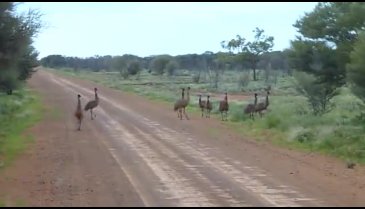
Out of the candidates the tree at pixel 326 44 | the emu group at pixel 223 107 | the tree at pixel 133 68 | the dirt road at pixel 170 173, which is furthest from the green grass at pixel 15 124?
the tree at pixel 133 68

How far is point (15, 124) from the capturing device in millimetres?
27047

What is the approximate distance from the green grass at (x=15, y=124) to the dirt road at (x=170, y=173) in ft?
1.66

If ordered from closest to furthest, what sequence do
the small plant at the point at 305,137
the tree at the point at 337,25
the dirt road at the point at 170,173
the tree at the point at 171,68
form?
1. the dirt road at the point at 170,173
2. the small plant at the point at 305,137
3. the tree at the point at 337,25
4. the tree at the point at 171,68

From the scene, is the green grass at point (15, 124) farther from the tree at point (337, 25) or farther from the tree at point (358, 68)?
the tree at point (337, 25)

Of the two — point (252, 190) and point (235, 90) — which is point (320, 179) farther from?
point (235, 90)

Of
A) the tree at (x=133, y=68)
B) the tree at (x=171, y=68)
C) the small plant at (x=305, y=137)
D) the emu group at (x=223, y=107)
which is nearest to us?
the small plant at (x=305, y=137)

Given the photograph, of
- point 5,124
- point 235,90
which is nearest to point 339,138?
point 5,124

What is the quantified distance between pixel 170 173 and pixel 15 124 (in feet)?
48.7

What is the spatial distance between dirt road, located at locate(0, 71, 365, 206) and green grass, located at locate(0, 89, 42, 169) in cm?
51

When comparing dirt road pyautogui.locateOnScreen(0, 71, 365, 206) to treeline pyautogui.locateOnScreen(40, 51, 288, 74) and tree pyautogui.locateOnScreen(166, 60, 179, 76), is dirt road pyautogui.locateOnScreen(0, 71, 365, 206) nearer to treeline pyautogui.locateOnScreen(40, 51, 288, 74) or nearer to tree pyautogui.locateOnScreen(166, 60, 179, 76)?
treeline pyautogui.locateOnScreen(40, 51, 288, 74)

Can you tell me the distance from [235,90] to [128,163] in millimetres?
47354

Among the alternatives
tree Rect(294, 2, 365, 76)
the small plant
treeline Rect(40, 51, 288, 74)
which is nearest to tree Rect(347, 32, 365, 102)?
the small plant

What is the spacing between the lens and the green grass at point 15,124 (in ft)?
60.1

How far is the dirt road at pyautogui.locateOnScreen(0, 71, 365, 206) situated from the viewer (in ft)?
36.8
